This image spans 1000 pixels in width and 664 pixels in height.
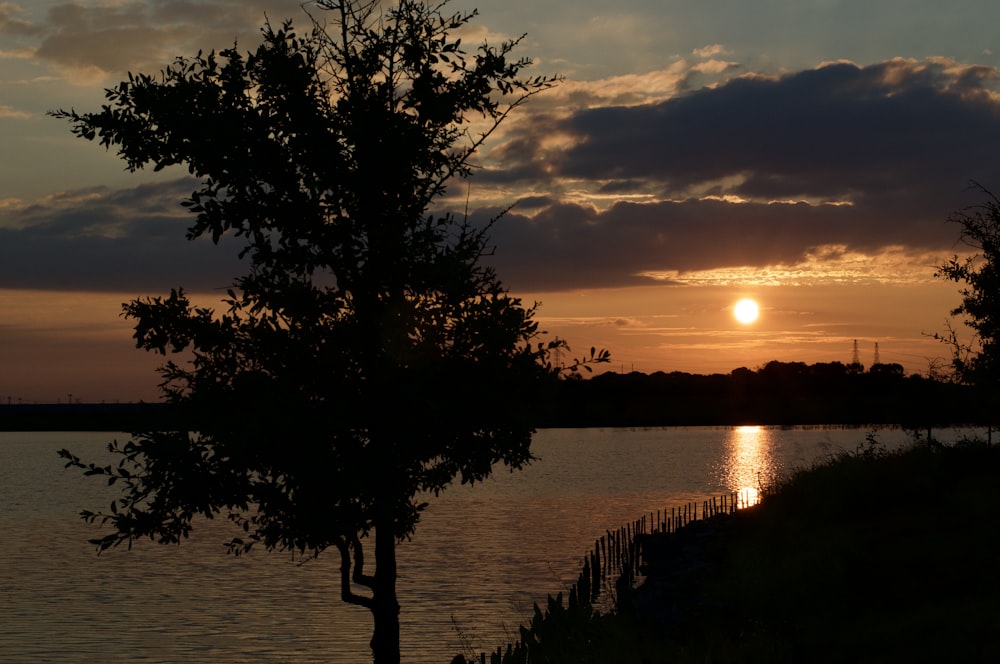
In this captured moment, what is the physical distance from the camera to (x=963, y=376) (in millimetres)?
40156

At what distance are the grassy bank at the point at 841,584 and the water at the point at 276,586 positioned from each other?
10220 millimetres

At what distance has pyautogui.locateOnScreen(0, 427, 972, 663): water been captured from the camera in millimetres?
40406

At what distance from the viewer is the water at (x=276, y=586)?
4041 centimetres

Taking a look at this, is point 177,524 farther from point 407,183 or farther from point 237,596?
point 237,596

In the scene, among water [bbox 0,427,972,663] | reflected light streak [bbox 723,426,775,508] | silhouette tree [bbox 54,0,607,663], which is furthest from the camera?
reflected light streak [bbox 723,426,775,508]

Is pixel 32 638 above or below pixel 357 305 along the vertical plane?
below

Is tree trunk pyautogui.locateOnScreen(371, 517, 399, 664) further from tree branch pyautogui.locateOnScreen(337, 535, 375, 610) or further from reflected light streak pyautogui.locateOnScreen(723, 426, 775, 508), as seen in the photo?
reflected light streak pyautogui.locateOnScreen(723, 426, 775, 508)

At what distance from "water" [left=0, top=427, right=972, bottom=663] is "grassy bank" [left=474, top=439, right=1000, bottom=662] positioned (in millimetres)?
10220

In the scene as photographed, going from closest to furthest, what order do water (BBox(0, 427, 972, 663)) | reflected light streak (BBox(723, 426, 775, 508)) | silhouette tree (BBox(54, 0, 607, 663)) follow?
silhouette tree (BBox(54, 0, 607, 663))
water (BBox(0, 427, 972, 663))
reflected light streak (BBox(723, 426, 775, 508))

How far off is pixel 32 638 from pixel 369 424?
106 feet

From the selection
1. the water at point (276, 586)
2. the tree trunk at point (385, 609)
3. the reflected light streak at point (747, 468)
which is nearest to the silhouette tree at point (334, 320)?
the tree trunk at point (385, 609)

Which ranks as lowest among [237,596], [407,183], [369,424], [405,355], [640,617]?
[237,596]

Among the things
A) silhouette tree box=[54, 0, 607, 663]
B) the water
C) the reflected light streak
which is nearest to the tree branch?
silhouette tree box=[54, 0, 607, 663]

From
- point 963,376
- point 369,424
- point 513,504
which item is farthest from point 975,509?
point 513,504
